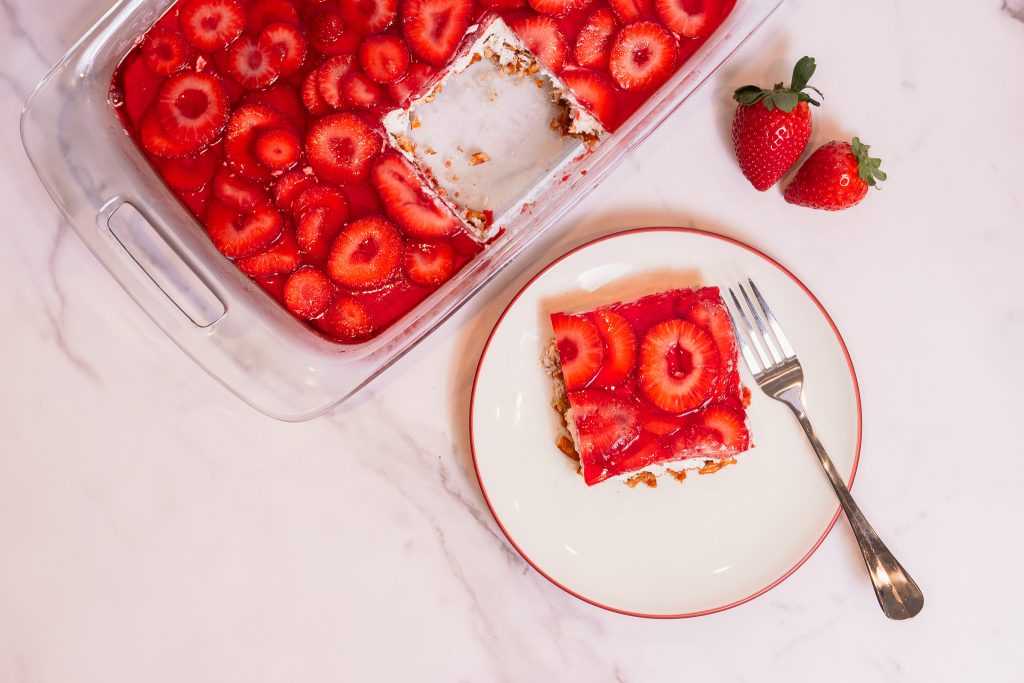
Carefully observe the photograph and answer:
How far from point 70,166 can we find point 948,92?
1971mm

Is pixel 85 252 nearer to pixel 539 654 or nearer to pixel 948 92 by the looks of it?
pixel 539 654

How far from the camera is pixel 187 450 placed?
164cm

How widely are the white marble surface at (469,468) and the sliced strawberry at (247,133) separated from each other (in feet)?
1.57

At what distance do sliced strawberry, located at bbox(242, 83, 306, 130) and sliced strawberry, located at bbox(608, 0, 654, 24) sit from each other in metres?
0.71

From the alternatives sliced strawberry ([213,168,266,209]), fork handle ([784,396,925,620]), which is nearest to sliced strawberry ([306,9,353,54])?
sliced strawberry ([213,168,266,209])

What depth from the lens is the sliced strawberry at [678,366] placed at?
4.63 ft

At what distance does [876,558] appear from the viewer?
153cm

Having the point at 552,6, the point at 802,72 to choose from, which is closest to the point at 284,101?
the point at 552,6

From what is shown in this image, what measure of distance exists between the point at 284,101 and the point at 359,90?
17cm

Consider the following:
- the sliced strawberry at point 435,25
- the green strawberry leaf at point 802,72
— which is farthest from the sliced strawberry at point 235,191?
the green strawberry leaf at point 802,72

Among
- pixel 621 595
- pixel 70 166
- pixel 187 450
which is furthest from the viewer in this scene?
pixel 187 450

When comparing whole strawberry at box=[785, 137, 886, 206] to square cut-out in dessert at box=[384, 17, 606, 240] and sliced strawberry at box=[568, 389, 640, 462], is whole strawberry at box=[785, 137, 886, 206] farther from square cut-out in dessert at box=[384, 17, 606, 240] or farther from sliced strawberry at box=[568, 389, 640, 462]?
sliced strawberry at box=[568, 389, 640, 462]

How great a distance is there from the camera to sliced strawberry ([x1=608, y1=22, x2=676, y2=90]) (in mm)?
1426

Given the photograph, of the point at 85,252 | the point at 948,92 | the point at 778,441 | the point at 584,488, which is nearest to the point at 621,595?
the point at 584,488
